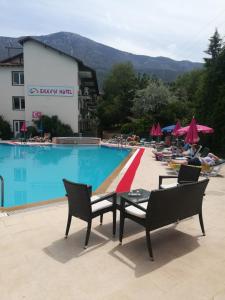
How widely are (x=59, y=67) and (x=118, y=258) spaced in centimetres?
2844

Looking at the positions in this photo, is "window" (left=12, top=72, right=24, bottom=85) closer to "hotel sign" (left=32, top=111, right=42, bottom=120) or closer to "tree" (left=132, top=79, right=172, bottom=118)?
"hotel sign" (left=32, top=111, right=42, bottom=120)

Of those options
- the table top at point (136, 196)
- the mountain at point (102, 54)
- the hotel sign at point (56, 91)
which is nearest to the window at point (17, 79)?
the hotel sign at point (56, 91)

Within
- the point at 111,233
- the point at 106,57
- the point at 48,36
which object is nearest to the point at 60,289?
the point at 111,233

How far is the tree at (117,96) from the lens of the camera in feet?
116

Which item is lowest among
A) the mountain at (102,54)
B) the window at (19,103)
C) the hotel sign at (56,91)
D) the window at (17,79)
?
the window at (19,103)

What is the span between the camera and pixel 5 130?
28.2 metres

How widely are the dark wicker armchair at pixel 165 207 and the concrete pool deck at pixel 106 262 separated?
292 millimetres

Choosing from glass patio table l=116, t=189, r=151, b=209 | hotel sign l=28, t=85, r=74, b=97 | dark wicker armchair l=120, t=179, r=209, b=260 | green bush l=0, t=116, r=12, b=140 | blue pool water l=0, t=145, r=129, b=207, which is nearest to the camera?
dark wicker armchair l=120, t=179, r=209, b=260

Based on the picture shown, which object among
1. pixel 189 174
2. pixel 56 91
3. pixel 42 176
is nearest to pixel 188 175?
pixel 189 174

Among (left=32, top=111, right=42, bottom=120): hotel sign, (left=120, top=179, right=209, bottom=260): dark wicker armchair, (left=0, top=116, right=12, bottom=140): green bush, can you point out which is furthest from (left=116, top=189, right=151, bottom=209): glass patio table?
(left=0, top=116, right=12, bottom=140): green bush

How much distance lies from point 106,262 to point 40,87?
93.1 feet

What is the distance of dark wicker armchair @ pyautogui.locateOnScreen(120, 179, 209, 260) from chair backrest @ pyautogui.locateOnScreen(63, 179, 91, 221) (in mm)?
531

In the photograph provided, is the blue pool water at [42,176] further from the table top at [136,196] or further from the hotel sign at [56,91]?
the hotel sign at [56,91]

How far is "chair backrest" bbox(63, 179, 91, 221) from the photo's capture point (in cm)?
366
